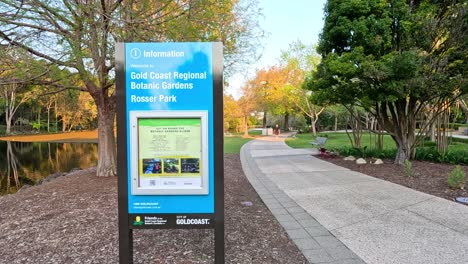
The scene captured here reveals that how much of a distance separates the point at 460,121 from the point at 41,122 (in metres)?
62.2

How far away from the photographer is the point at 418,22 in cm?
858

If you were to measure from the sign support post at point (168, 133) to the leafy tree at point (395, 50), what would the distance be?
670 cm

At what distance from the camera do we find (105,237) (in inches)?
159

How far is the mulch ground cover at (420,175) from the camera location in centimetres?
645

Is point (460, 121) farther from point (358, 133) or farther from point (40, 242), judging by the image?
point (40, 242)

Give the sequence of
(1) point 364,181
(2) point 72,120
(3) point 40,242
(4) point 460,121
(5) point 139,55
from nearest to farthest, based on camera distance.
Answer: (5) point 139,55
(3) point 40,242
(1) point 364,181
(4) point 460,121
(2) point 72,120

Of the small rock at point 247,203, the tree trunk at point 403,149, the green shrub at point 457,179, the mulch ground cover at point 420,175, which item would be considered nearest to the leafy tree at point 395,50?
the tree trunk at point 403,149

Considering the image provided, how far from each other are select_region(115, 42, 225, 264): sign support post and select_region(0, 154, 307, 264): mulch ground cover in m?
0.89

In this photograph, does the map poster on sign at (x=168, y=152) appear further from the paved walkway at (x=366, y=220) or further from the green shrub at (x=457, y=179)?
the green shrub at (x=457, y=179)

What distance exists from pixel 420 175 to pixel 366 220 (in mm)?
4527

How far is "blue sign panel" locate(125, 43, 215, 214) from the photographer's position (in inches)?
111

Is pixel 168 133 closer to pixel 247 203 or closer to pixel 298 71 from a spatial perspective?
pixel 247 203

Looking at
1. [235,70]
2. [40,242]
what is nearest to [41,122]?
[235,70]

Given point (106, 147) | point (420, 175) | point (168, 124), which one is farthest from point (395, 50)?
point (106, 147)
